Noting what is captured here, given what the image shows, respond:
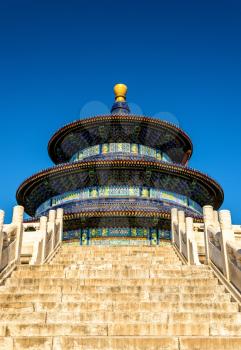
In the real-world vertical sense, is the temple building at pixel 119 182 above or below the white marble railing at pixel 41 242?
above

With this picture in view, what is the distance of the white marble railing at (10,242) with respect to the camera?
892 centimetres

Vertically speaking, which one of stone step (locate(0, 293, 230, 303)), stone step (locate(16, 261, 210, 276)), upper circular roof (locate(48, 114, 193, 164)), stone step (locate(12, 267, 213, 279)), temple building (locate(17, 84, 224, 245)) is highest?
upper circular roof (locate(48, 114, 193, 164))

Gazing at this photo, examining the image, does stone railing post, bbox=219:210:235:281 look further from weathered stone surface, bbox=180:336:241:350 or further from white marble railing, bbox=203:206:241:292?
weathered stone surface, bbox=180:336:241:350

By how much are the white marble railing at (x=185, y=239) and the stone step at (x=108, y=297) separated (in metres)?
3.15

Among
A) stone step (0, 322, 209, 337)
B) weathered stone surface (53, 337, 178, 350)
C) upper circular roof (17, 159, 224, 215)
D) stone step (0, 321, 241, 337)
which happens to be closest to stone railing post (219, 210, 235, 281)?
stone step (0, 321, 241, 337)

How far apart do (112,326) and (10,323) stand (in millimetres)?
1477

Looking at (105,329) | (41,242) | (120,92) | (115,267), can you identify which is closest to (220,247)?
(115,267)

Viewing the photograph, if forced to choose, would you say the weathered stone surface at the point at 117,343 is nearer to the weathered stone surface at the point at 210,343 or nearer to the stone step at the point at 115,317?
the weathered stone surface at the point at 210,343

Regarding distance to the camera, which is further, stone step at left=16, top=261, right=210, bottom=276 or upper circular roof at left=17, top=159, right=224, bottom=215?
upper circular roof at left=17, top=159, right=224, bottom=215

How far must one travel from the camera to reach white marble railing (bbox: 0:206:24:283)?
29.3 feet

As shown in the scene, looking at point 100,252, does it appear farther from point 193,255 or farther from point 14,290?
point 14,290

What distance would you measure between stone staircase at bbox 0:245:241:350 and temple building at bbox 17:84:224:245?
34.6 feet

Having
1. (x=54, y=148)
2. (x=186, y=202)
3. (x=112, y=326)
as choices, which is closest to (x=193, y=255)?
(x=112, y=326)

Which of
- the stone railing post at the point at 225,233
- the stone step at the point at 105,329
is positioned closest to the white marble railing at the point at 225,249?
the stone railing post at the point at 225,233
